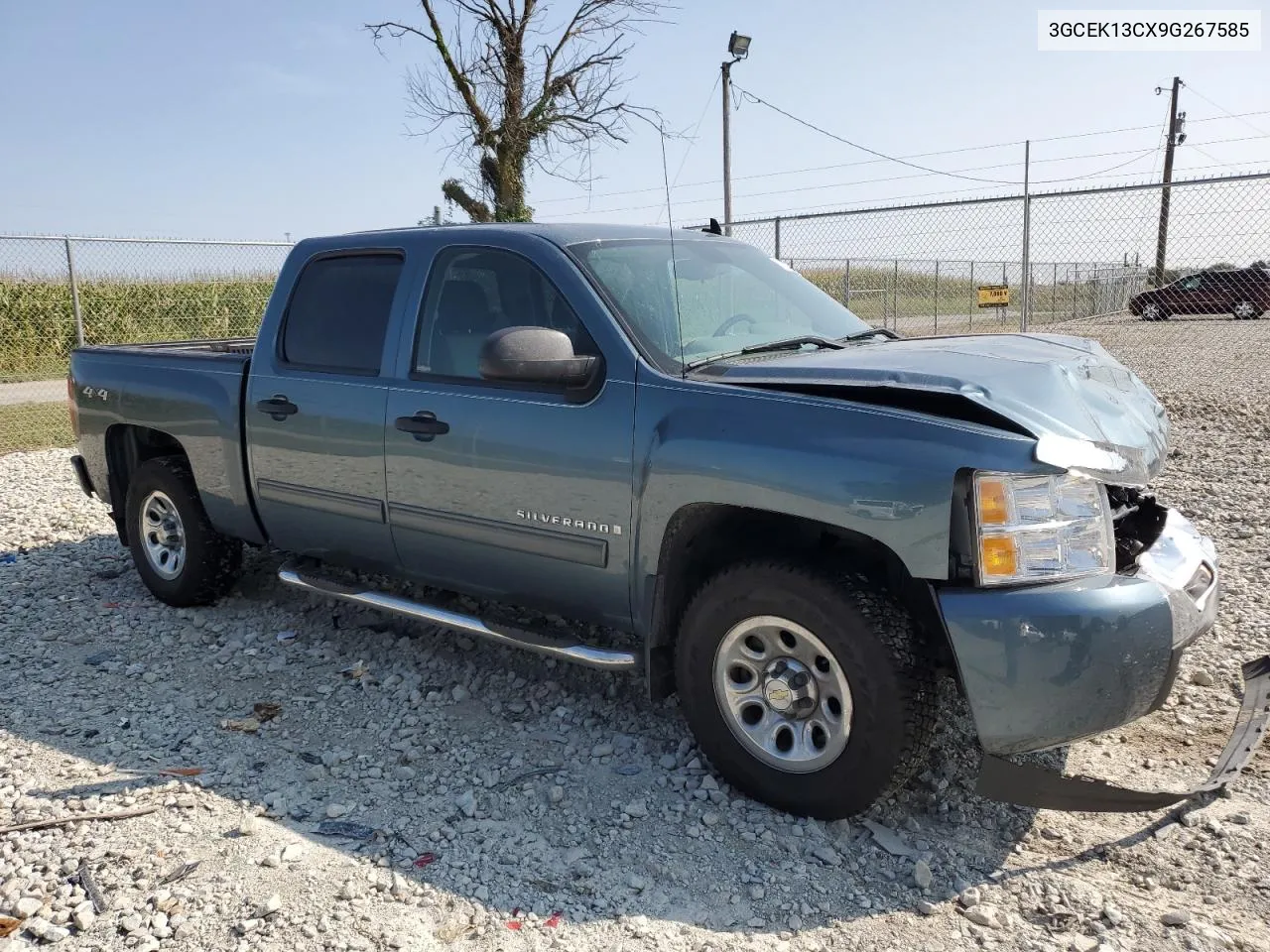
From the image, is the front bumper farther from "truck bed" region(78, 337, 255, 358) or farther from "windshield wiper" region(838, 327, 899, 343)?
"truck bed" region(78, 337, 255, 358)

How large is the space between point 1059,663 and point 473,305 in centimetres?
249

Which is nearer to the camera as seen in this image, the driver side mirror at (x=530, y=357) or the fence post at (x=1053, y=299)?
the driver side mirror at (x=530, y=357)

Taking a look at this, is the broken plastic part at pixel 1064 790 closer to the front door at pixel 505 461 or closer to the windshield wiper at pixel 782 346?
the front door at pixel 505 461

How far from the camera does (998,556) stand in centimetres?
270

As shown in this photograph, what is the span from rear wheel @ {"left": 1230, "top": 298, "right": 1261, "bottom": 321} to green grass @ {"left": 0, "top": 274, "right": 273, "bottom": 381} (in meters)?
→ 14.6

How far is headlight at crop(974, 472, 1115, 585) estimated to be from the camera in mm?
2686

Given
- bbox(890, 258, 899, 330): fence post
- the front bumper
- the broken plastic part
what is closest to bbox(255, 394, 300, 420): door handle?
the front bumper

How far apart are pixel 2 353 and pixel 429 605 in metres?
17.1

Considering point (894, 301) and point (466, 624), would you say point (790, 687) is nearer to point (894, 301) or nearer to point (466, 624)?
point (466, 624)

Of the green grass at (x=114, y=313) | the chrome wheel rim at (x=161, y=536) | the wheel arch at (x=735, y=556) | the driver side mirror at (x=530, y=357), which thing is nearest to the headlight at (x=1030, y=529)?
the wheel arch at (x=735, y=556)

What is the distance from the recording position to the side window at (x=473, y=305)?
3.77m

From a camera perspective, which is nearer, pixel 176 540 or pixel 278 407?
pixel 278 407

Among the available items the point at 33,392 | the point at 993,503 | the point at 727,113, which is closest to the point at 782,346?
the point at 993,503

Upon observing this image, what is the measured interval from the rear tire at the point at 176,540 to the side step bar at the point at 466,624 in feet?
2.09
